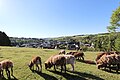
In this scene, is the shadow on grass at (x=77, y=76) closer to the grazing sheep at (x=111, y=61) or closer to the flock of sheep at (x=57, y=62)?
the flock of sheep at (x=57, y=62)

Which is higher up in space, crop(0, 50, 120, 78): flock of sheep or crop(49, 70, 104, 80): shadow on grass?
crop(0, 50, 120, 78): flock of sheep

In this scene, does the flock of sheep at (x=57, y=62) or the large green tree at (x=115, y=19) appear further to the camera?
the large green tree at (x=115, y=19)

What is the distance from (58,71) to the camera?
29625 millimetres

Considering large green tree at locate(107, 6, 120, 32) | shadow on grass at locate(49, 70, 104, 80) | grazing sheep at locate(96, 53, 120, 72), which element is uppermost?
large green tree at locate(107, 6, 120, 32)

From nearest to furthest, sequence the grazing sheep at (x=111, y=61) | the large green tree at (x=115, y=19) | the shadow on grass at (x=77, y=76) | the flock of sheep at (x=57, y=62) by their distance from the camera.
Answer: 1. the flock of sheep at (x=57, y=62)
2. the shadow on grass at (x=77, y=76)
3. the grazing sheep at (x=111, y=61)
4. the large green tree at (x=115, y=19)

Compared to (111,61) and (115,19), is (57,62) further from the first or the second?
(115,19)

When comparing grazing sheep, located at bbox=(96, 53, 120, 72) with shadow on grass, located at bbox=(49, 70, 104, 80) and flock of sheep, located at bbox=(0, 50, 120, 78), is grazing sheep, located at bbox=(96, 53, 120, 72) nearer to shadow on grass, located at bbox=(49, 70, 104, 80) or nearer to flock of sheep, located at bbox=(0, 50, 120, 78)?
flock of sheep, located at bbox=(0, 50, 120, 78)

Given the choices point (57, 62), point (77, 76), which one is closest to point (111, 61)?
point (77, 76)

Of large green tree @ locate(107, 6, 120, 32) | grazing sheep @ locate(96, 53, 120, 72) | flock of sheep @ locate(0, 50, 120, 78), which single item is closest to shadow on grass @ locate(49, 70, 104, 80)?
flock of sheep @ locate(0, 50, 120, 78)

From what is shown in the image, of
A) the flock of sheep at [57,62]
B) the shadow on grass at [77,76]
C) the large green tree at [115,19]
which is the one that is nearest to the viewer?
the flock of sheep at [57,62]

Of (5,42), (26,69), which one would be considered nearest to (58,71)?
(26,69)

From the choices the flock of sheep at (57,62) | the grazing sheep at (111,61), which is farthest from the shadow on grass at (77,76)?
the grazing sheep at (111,61)

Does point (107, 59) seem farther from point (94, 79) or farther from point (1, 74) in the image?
point (1, 74)

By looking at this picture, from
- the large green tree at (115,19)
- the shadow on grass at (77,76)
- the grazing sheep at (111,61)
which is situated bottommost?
the shadow on grass at (77,76)
